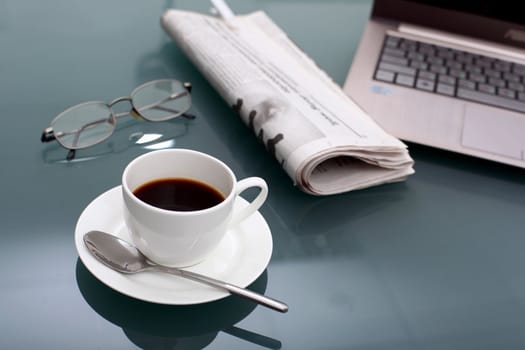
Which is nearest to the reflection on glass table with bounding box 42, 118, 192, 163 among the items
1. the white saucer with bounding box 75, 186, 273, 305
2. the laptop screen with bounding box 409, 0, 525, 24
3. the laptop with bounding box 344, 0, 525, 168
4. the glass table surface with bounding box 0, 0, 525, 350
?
the glass table surface with bounding box 0, 0, 525, 350

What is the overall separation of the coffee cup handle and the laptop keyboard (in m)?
0.38

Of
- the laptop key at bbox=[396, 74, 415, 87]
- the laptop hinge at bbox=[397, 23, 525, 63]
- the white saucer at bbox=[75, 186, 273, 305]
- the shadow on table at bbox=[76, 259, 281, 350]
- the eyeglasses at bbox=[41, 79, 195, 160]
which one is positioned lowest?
the shadow on table at bbox=[76, 259, 281, 350]

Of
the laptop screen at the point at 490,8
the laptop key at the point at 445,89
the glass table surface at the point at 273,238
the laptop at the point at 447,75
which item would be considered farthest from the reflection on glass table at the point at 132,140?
the laptop screen at the point at 490,8

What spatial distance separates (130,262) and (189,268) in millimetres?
55

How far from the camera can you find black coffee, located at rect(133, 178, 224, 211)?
55 cm

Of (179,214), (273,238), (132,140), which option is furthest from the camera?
(132,140)

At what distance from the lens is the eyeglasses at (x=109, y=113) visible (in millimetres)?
729

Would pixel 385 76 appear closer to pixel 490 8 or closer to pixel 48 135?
pixel 490 8

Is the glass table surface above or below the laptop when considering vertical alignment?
below

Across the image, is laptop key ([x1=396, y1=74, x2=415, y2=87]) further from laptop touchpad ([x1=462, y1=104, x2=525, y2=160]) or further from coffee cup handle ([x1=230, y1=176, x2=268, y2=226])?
coffee cup handle ([x1=230, y1=176, x2=268, y2=226])

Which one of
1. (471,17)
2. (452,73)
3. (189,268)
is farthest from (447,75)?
(189,268)

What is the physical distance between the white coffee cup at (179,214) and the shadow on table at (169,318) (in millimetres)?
45

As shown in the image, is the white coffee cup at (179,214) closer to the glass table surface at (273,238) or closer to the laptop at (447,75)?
the glass table surface at (273,238)

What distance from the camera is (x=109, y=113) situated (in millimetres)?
772
